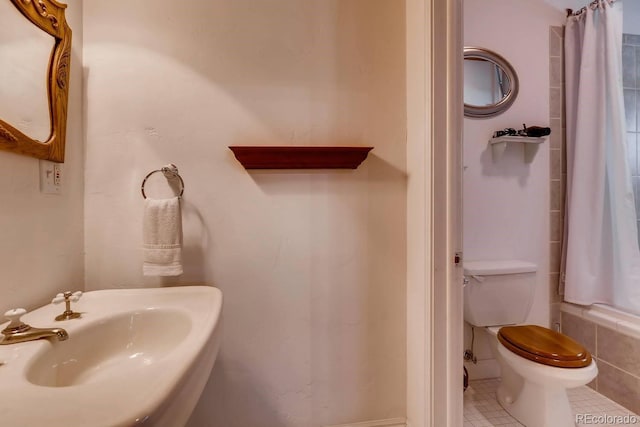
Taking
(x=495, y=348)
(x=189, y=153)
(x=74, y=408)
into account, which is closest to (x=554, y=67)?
(x=495, y=348)

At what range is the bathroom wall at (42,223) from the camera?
0.75 meters

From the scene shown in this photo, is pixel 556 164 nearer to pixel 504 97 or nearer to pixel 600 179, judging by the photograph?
pixel 600 179

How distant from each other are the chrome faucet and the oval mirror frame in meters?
1.95

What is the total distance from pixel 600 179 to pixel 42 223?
2.57m

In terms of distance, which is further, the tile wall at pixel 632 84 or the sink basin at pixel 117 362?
the tile wall at pixel 632 84

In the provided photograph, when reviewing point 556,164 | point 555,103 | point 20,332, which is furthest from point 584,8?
point 20,332

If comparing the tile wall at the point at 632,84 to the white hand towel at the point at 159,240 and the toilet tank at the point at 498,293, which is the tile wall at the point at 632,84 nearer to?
the toilet tank at the point at 498,293

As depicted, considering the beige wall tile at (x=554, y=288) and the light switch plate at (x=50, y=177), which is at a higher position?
the light switch plate at (x=50, y=177)

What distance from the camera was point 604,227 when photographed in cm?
165

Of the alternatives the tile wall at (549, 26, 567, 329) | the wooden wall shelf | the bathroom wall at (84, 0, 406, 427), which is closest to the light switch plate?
the bathroom wall at (84, 0, 406, 427)

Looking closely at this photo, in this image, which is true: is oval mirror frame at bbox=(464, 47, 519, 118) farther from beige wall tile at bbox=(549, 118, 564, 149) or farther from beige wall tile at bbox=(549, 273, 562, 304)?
beige wall tile at bbox=(549, 273, 562, 304)

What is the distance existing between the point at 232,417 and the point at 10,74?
1328mm

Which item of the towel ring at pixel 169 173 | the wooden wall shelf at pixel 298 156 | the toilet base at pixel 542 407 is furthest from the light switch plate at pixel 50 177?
the toilet base at pixel 542 407

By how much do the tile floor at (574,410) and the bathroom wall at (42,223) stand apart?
1819mm
